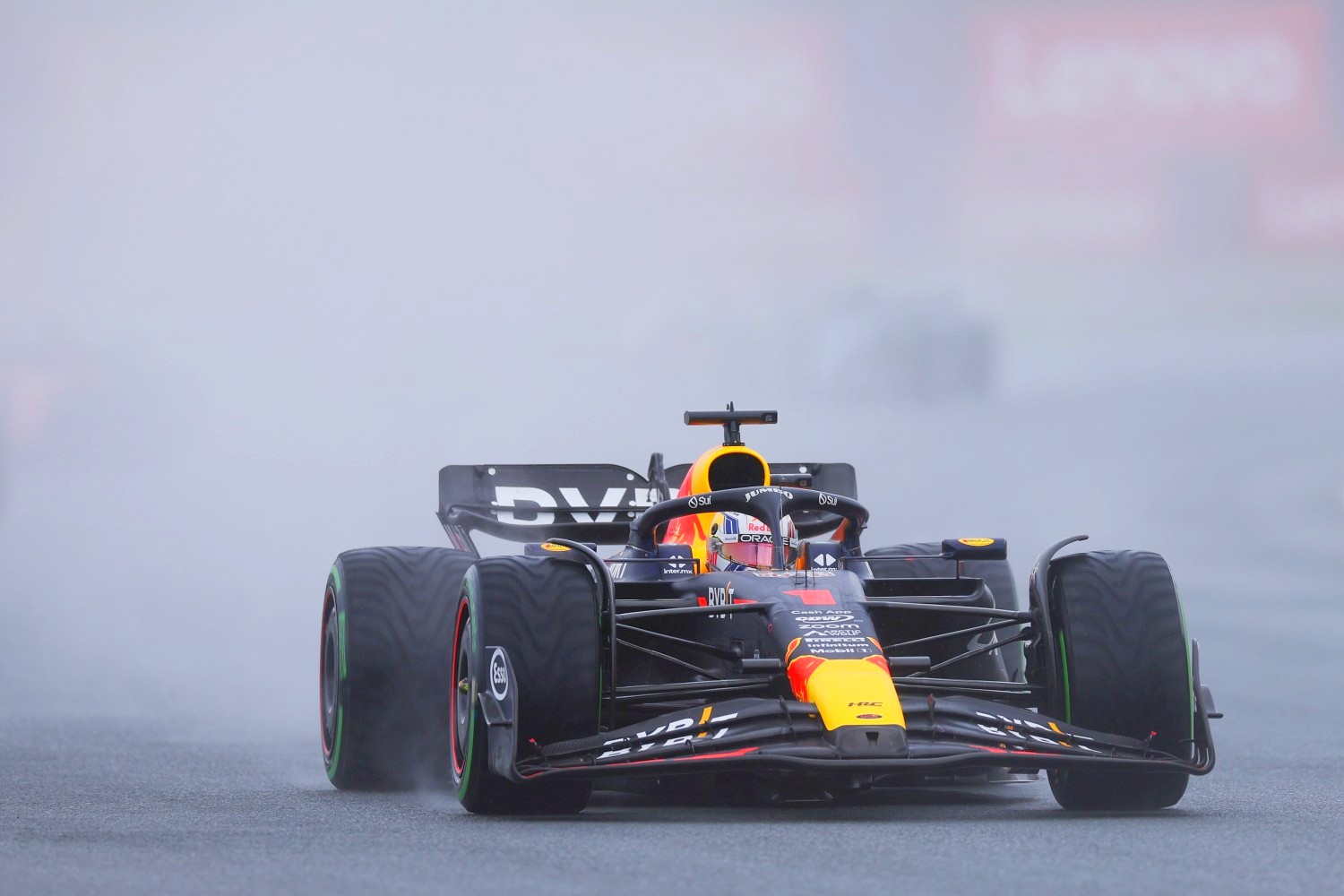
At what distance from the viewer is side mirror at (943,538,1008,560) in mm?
9900

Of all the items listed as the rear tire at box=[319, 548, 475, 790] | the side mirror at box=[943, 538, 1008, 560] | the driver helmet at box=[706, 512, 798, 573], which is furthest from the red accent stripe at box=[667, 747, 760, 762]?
the rear tire at box=[319, 548, 475, 790]

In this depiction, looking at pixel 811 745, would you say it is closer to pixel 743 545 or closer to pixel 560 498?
pixel 743 545

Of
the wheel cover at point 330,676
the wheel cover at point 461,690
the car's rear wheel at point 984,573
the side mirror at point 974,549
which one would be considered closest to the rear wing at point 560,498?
the car's rear wheel at point 984,573

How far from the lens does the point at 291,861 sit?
6.89 meters

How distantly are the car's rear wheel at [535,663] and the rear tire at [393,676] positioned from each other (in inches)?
76.4

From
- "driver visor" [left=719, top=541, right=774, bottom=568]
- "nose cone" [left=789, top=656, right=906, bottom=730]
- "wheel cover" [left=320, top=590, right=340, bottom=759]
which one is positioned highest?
"driver visor" [left=719, top=541, right=774, bottom=568]

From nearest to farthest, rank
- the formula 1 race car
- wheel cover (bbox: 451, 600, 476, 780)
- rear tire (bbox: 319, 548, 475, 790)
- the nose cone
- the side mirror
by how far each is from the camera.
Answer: the nose cone, the formula 1 race car, wheel cover (bbox: 451, 600, 476, 780), the side mirror, rear tire (bbox: 319, 548, 475, 790)

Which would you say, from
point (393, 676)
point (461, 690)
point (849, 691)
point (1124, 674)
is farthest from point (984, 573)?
point (849, 691)

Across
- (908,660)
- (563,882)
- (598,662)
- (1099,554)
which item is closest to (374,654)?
(598,662)

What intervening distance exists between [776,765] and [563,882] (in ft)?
6.00

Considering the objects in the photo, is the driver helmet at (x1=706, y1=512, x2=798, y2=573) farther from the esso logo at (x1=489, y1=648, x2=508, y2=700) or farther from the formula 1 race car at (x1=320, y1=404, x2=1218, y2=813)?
the esso logo at (x1=489, y1=648, x2=508, y2=700)

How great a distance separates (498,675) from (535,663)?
19 centimetres

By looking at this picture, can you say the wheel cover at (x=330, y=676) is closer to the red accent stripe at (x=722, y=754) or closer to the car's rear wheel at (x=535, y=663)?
the car's rear wheel at (x=535, y=663)

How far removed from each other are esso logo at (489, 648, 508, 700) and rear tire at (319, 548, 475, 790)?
2.31 m
